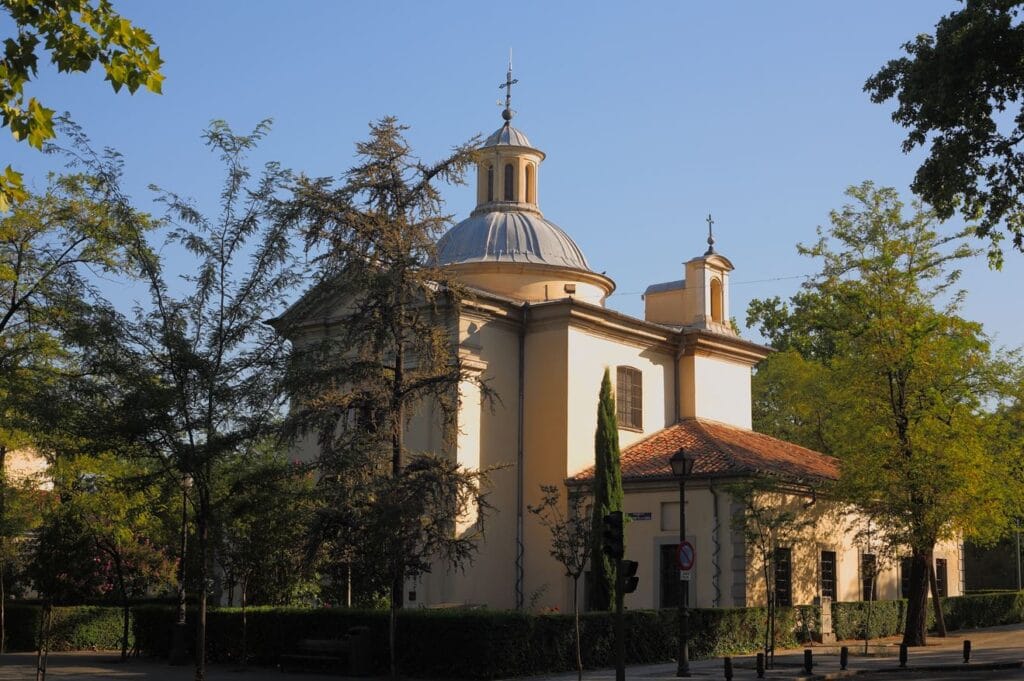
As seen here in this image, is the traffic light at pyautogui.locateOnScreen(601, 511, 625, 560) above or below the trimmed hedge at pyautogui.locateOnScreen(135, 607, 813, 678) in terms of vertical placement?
above

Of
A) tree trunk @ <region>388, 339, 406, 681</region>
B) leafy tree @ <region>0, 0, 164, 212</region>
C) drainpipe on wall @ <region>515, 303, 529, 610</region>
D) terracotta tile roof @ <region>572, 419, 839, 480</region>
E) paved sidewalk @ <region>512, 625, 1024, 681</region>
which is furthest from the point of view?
drainpipe on wall @ <region>515, 303, 529, 610</region>

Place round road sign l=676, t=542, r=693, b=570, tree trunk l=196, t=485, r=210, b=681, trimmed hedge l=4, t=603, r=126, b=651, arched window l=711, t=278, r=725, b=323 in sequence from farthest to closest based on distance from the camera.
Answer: arched window l=711, t=278, r=725, b=323, trimmed hedge l=4, t=603, r=126, b=651, round road sign l=676, t=542, r=693, b=570, tree trunk l=196, t=485, r=210, b=681

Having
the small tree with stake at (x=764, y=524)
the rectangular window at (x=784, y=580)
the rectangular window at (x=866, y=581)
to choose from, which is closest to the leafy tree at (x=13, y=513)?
the small tree with stake at (x=764, y=524)

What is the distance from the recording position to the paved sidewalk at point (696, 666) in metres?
22.6

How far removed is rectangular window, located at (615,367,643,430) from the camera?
112ft

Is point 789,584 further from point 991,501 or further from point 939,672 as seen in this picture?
point 939,672

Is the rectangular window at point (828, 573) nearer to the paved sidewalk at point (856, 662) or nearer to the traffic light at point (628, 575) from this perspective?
the paved sidewalk at point (856, 662)

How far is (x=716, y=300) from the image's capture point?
3872cm

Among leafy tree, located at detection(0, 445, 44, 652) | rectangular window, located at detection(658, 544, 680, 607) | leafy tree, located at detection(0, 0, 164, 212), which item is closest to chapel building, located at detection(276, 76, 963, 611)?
rectangular window, located at detection(658, 544, 680, 607)

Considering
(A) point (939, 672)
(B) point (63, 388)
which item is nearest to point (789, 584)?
(A) point (939, 672)

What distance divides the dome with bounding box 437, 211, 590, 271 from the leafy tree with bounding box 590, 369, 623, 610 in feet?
25.0

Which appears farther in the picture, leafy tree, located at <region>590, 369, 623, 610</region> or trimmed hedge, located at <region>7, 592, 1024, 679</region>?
leafy tree, located at <region>590, 369, 623, 610</region>

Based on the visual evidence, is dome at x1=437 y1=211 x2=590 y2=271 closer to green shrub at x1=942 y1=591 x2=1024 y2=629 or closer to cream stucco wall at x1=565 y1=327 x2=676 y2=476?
cream stucco wall at x1=565 y1=327 x2=676 y2=476

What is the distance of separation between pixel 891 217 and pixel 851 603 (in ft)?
36.5
